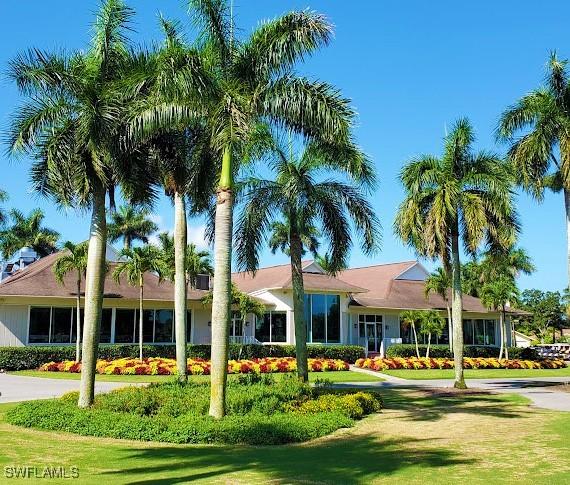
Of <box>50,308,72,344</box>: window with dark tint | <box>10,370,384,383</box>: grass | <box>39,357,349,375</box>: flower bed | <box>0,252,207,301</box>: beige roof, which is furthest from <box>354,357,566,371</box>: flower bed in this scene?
<box>50,308,72,344</box>: window with dark tint

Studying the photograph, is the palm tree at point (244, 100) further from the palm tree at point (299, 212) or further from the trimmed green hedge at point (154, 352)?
the trimmed green hedge at point (154, 352)

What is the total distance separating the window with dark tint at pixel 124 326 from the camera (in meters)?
33.9

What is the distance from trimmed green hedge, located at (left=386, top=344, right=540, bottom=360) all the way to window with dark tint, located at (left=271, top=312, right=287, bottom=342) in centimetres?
662

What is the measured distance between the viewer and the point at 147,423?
1222cm

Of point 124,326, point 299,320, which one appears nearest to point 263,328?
point 124,326

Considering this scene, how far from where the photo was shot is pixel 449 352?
41.2m

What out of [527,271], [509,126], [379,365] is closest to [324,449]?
[509,126]

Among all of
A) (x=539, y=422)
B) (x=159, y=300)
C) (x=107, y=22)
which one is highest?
(x=107, y=22)

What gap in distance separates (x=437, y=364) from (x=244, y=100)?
24.8 metres

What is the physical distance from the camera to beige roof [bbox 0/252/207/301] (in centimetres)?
3089

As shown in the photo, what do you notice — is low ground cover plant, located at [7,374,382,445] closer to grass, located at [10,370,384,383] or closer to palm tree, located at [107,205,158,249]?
grass, located at [10,370,384,383]

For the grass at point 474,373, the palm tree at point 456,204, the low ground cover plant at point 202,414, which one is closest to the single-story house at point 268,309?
the grass at point 474,373

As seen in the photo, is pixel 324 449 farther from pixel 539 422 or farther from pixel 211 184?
pixel 211 184

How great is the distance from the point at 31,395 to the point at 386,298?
28138mm
